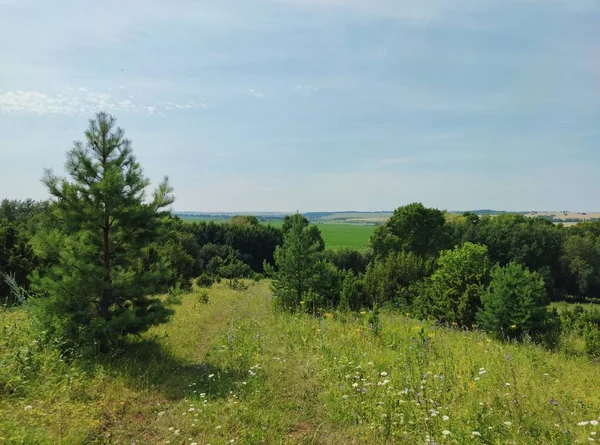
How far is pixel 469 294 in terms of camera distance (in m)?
16.5

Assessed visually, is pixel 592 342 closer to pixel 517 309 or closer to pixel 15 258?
pixel 517 309

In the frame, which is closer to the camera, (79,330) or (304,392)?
(304,392)

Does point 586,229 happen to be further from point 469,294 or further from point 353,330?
point 353,330

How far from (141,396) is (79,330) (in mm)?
2144

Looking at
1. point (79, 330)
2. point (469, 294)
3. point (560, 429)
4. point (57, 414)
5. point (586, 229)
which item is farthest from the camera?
point (586, 229)

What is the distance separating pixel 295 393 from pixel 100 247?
4895mm

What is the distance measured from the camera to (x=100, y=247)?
7332 millimetres

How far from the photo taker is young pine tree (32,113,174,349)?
6664mm

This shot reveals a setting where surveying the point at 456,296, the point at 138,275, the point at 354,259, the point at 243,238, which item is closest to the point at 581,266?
the point at 354,259

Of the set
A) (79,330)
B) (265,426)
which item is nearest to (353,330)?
(265,426)

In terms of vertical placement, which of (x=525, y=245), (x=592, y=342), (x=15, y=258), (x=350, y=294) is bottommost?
(x=525, y=245)

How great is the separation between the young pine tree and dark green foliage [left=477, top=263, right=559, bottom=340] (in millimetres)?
10311

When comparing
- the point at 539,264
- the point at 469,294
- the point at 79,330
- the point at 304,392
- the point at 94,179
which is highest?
the point at 94,179

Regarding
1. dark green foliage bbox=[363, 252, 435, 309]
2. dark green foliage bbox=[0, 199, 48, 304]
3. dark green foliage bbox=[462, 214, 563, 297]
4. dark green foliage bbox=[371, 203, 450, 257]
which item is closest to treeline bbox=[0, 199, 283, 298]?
dark green foliage bbox=[0, 199, 48, 304]
